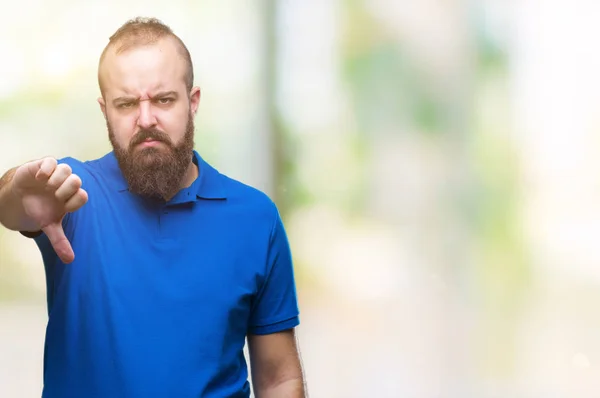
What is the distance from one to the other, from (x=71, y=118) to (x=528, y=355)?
1.37 metres

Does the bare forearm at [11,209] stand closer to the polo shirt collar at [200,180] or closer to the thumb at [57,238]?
Answer: the thumb at [57,238]

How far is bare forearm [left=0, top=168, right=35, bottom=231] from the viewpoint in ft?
3.67

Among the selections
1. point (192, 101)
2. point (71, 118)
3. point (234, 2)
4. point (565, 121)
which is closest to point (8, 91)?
point (71, 118)

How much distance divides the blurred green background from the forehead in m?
0.79

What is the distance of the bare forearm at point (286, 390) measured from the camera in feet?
4.75

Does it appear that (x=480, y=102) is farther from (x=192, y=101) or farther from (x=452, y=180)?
(x=192, y=101)

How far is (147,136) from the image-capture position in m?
1.37

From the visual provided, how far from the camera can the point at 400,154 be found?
223 centimetres

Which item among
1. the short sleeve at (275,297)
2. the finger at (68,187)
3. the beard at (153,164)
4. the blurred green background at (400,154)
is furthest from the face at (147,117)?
the blurred green background at (400,154)

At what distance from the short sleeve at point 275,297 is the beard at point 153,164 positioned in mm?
202

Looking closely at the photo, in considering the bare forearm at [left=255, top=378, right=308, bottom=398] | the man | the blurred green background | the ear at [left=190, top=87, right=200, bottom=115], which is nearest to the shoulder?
the man

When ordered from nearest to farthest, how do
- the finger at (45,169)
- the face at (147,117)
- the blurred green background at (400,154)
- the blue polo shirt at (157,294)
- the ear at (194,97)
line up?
the finger at (45,169), the blue polo shirt at (157,294), the face at (147,117), the ear at (194,97), the blurred green background at (400,154)

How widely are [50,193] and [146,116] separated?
331 mm

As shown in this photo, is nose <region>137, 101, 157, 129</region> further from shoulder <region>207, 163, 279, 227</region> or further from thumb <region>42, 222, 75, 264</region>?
thumb <region>42, 222, 75, 264</region>
